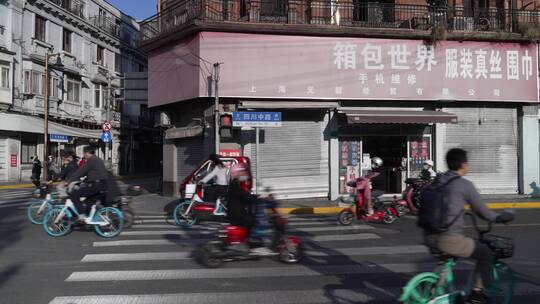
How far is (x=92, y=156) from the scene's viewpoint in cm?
1012

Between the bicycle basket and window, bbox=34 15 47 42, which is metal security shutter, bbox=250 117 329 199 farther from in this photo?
window, bbox=34 15 47 42

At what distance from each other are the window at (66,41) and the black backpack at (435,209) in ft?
114

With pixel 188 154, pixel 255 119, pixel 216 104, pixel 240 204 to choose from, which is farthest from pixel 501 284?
pixel 188 154

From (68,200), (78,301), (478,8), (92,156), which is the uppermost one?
(478,8)

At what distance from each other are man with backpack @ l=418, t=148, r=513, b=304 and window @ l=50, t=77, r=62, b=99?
107ft

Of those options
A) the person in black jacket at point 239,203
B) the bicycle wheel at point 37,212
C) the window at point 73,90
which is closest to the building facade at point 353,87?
the bicycle wheel at point 37,212

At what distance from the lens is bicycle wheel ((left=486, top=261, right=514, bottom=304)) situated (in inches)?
182

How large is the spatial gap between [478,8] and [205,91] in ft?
37.2

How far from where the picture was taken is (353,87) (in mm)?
17609

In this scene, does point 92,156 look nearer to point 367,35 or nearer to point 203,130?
point 203,130

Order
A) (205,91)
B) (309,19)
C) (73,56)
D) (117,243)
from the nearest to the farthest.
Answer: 1. (117,243)
2. (205,91)
3. (309,19)
4. (73,56)

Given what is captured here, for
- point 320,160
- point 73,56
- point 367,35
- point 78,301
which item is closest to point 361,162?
point 320,160

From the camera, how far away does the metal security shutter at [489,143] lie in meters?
18.4

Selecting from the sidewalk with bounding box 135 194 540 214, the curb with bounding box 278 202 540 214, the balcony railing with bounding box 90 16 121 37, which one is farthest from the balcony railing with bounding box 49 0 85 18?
the curb with bounding box 278 202 540 214
